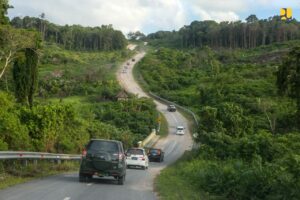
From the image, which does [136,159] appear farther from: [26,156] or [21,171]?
[21,171]

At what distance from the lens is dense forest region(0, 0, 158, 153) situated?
32.2 meters

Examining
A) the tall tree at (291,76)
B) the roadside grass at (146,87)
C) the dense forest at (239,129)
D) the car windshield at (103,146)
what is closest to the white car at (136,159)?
the dense forest at (239,129)

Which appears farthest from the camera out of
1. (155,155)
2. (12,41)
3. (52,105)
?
(155,155)

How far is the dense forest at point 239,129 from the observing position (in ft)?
57.7

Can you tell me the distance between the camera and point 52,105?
37812 mm

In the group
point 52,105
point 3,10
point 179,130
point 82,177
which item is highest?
point 3,10

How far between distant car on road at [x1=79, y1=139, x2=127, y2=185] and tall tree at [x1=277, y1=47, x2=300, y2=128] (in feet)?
23.6

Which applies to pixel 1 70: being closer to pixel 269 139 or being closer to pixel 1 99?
pixel 1 99

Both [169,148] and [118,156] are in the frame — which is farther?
[169,148]

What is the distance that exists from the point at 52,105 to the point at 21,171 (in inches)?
569

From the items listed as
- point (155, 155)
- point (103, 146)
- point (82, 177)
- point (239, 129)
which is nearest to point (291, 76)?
point (103, 146)

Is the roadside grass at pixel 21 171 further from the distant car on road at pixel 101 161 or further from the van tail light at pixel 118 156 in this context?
the van tail light at pixel 118 156

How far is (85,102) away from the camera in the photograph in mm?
101000

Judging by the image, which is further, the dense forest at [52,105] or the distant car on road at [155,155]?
the distant car on road at [155,155]
